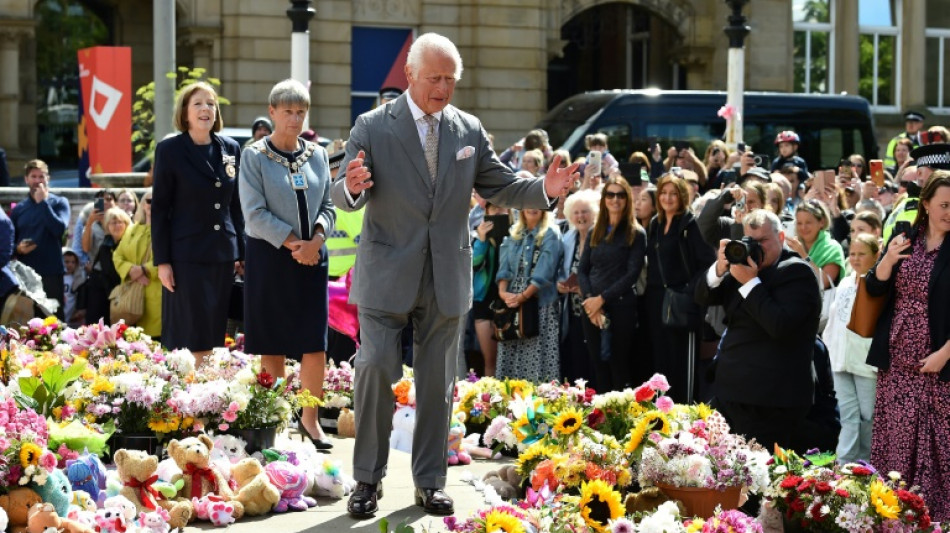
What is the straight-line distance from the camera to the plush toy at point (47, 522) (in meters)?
6.39

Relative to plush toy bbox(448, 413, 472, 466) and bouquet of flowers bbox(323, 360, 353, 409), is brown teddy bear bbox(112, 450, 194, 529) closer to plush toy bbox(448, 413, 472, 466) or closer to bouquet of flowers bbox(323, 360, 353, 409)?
plush toy bbox(448, 413, 472, 466)

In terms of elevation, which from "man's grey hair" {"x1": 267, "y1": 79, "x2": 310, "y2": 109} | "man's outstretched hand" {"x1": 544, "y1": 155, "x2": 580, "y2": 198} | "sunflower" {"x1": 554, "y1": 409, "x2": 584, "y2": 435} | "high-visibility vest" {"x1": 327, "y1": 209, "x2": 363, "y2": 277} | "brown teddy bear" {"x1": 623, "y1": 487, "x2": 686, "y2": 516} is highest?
"man's grey hair" {"x1": 267, "y1": 79, "x2": 310, "y2": 109}

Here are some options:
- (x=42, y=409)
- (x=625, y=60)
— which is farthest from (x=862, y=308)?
(x=625, y=60)

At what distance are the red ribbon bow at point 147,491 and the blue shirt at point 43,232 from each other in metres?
8.86

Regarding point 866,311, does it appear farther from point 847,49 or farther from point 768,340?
point 847,49

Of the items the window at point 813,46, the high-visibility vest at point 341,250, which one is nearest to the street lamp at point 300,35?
the high-visibility vest at point 341,250

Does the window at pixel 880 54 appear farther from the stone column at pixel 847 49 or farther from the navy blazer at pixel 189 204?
the navy blazer at pixel 189 204

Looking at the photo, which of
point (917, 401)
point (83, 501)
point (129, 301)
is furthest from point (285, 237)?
point (129, 301)

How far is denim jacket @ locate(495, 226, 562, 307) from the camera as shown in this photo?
13.0 m

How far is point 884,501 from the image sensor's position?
6941mm

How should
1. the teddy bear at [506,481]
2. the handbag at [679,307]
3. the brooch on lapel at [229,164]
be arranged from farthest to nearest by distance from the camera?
the handbag at [679,307] < the brooch on lapel at [229,164] < the teddy bear at [506,481]

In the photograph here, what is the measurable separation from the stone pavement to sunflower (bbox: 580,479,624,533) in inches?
21.6

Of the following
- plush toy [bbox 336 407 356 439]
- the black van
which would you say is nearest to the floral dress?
plush toy [bbox 336 407 356 439]

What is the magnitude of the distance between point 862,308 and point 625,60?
28.2 meters
